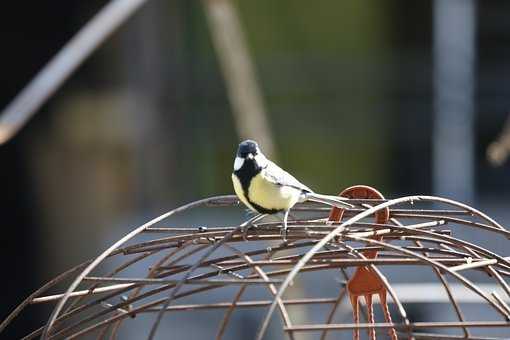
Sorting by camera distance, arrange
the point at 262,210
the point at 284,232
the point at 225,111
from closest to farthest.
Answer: the point at 284,232 < the point at 262,210 < the point at 225,111

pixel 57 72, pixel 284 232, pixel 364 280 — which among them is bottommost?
pixel 364 280

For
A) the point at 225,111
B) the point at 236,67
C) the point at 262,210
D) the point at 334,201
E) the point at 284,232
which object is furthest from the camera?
the point at 225,111

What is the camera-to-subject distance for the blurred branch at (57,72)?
1.80 meters

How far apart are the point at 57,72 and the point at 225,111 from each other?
12.6 ft

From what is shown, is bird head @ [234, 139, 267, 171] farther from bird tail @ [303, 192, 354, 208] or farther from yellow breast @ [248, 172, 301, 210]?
bird tail @ [303, 192, 354, 208]

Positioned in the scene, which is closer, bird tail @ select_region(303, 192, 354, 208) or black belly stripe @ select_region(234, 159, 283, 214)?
bird tail @ select_region(303, 192, 354, 208)

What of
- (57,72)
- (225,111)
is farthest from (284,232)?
(225,111)

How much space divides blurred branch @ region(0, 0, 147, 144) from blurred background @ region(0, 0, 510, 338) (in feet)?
11.0

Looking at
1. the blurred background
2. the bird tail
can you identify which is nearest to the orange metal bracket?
the bird tail

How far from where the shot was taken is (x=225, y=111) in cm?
587

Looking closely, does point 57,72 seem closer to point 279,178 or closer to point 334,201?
point 279,178

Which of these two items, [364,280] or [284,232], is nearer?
[284,232]

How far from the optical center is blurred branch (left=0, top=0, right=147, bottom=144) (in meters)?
1.80

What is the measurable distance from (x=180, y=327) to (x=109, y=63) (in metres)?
1.59
